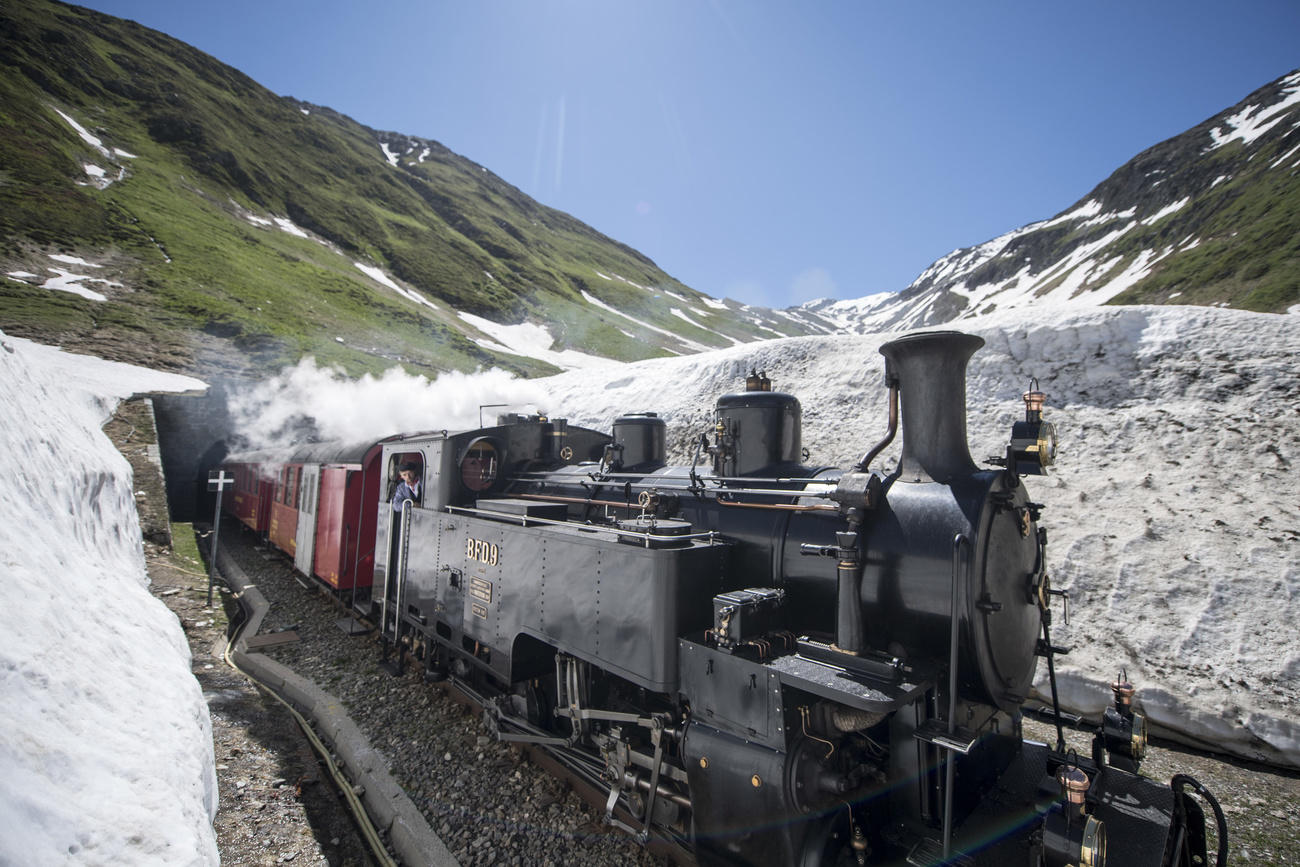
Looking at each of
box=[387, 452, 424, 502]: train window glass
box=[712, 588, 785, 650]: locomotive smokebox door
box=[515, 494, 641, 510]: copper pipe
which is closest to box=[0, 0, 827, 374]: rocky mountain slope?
box=[387, 452, 424, 502]: train window glass

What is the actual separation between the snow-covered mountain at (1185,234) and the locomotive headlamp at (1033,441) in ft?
86.7

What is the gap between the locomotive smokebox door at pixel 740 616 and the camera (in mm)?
3486

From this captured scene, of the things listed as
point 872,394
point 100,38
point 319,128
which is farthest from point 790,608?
point 319,128

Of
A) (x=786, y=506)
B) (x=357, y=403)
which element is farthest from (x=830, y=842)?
(x=357, y=403)

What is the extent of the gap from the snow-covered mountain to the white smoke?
26263mm

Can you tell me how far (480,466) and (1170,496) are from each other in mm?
9343

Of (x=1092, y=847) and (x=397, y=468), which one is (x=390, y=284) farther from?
(x=1092, y=847)

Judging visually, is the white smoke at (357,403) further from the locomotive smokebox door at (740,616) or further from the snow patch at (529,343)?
the snow patch at (529,343)

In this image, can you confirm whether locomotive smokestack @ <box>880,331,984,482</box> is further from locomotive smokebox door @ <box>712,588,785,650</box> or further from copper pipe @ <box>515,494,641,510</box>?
copper pipe @ <box>515,494,641,510</box>

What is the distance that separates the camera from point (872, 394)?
1266 cm

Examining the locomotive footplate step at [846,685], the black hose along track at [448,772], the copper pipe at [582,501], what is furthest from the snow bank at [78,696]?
the copper pipe at [582,501]

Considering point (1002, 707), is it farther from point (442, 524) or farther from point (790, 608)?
point (442, 524)

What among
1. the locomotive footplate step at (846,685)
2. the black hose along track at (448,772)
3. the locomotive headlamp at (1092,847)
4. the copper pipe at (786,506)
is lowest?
the black hose along track at (448,772)

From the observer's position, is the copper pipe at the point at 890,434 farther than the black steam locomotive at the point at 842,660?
Yes
